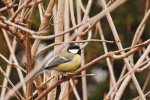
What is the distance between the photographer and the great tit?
2.27m

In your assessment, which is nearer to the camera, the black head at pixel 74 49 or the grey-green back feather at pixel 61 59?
the grey-green back feather at pixel 61 59

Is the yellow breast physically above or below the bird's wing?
below

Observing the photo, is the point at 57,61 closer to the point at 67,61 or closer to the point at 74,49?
the point at 67,61

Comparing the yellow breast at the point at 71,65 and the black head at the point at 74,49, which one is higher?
the black head at the point at 74,49

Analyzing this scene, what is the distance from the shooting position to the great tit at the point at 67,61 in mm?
2273

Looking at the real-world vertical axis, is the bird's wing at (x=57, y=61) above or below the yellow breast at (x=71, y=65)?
above

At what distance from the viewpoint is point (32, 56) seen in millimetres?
1693

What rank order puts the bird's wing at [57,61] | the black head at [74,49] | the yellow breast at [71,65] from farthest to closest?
the black head at [74,49] < the yellow breast at [71,65] < the bird's wing at [57,61]

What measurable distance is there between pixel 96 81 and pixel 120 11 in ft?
2.71

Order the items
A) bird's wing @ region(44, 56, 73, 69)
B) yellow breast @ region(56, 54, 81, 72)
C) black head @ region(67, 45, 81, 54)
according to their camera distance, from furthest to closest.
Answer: black head @ region(67, 45, 81, 54)
yellow breast @ region(56, 54, 81, 72)
bird's wing @ region(44, 56, 73, 69)

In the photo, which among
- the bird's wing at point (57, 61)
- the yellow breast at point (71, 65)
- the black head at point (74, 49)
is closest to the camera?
the bird's wing at point (57, 61)

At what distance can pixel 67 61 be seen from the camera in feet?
7.93

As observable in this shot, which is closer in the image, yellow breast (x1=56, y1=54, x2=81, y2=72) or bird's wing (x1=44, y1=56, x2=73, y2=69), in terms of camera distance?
bird's wing (x1=44, y1=56, x2=73, y2=69)

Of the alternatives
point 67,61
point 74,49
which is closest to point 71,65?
point 67,61
